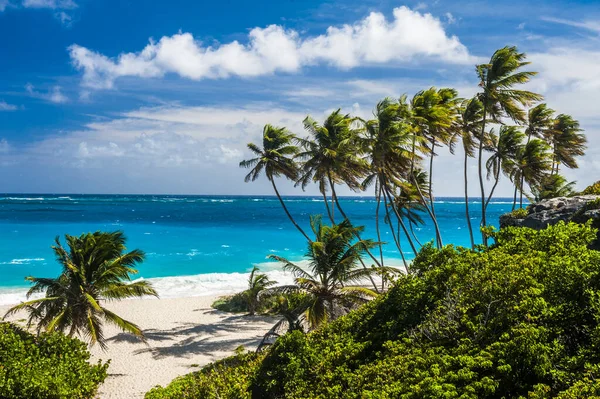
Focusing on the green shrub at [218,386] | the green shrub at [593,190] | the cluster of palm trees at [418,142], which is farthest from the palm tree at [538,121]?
the green shrub at [218,386]

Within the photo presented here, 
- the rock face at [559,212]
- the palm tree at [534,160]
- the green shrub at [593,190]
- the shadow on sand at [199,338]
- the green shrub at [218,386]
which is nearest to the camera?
the green shrub at [218,386]

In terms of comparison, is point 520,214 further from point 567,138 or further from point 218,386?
point 567,138

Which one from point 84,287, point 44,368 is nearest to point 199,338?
point 84,287

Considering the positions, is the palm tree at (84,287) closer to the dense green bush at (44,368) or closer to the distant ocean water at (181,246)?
the dense green bush at (44,368)

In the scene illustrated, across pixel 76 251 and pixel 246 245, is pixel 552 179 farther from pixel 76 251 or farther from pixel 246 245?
pixel 246 245

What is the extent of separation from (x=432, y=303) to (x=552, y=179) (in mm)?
25348

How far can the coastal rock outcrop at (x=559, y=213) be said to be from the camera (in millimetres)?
14779

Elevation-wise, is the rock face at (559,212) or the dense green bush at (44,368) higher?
the rock face at (559,212)

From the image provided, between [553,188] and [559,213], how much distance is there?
1730 cm

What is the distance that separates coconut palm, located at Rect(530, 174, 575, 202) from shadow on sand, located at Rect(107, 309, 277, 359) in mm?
19443

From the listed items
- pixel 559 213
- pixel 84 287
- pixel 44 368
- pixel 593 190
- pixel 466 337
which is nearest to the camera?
pixel 466 337

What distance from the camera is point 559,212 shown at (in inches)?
652

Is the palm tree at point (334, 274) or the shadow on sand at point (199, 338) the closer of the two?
the palm tree at point (334, 274)

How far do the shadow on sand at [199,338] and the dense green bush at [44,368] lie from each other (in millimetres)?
3709
